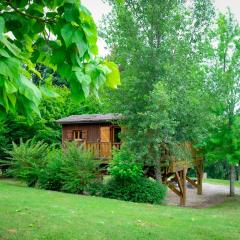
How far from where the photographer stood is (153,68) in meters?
17.3

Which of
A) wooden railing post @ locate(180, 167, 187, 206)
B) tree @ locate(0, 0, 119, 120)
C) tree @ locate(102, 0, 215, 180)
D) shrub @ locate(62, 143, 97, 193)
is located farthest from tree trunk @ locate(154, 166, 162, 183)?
tree @ locate(0, 0, 119, 120)

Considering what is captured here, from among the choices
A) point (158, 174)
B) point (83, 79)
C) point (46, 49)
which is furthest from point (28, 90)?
point (158, 174)

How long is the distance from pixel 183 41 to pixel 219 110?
4.26 meters

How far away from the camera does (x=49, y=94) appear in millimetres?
2498

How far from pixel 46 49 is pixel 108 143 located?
18424mm

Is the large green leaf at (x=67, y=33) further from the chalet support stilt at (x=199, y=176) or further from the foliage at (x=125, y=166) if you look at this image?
the chalet support stilt at (x=199, y=176)

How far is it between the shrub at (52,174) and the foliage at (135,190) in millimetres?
2842

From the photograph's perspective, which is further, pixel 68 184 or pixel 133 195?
pixel 68 184

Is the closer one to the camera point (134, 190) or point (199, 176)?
point (134, 190)

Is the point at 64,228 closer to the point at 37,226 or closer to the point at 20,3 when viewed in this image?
the point at 37,226

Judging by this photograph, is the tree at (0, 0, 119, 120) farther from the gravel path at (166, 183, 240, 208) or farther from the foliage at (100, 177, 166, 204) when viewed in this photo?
the gravel path at (166, 183, 240, 208)

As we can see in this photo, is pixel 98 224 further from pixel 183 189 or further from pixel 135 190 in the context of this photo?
pixel 183 189

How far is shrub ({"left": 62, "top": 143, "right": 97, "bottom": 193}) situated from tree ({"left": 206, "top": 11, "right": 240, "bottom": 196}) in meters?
6.02

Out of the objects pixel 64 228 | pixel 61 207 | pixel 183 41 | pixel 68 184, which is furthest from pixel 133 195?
pixel 64 228
